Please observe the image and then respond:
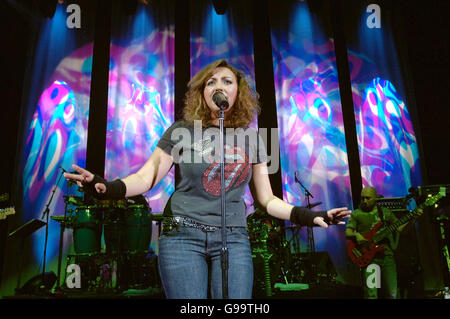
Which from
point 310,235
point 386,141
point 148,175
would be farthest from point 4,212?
point 386,141

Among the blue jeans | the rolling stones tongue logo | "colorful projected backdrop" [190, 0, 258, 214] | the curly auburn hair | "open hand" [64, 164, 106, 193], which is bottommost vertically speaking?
the blue jeans

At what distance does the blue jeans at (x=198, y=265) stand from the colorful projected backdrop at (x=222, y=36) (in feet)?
17.6

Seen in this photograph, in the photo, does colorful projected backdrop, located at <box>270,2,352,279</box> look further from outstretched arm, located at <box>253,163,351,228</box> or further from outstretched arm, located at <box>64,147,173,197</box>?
outstretched arm, located at <box>64,147,173,197</box>

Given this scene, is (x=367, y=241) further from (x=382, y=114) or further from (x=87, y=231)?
(x=87, y=231)

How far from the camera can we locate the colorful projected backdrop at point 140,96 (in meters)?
6.27

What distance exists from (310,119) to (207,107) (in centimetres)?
497

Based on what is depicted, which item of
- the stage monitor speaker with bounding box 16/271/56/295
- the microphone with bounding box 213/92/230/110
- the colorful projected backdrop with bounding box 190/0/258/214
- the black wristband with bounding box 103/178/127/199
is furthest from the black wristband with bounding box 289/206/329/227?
the colorful projected backdrop with bounding box 190/0/258/214

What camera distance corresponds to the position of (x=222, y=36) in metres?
6.92

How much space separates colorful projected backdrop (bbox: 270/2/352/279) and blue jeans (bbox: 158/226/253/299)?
16.2ft

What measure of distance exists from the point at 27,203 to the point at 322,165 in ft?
17.5

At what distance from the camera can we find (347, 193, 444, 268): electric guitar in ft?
15.0

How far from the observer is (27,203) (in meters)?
5.92

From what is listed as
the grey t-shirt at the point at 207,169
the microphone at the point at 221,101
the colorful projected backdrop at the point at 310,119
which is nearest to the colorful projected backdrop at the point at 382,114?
the colorful projected backdrop at the point at 310,119
